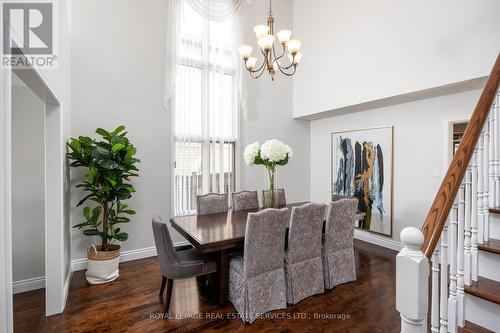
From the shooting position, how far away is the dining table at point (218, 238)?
7.33 feet

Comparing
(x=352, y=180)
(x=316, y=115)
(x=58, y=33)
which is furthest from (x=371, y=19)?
(x=58, y=33)

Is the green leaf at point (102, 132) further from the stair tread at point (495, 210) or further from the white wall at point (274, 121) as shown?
the stair tread at point (495, 210)

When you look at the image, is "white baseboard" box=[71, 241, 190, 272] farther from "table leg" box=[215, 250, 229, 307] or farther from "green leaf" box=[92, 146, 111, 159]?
"table leg" box=[215, 250, 229, 307]

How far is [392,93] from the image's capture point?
140 inches

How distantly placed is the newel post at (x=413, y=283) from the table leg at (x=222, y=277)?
5.48 feet

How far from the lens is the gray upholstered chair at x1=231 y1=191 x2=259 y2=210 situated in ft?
11.7

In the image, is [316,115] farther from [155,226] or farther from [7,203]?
[7,203]

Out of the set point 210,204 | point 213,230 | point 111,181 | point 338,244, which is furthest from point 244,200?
point 111,181

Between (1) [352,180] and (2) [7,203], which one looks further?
(1) [352,180]

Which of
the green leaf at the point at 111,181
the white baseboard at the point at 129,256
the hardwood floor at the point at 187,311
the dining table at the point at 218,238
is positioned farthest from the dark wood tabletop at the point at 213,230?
the white baseboard at the point at 129,256

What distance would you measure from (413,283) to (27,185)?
3678mm

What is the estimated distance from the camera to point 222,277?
2.45 metres

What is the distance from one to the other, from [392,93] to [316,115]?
158 centimetres

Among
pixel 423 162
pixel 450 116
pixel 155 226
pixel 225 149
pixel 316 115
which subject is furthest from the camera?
pixel 316 115
